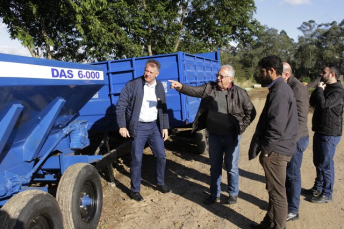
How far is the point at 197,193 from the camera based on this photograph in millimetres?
4516

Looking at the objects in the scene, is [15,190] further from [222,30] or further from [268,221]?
[222,30]

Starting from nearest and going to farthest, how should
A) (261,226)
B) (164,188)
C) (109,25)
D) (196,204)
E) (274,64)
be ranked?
(274,64) → (261,226) → (196,204) → (164,188) → (109,25)

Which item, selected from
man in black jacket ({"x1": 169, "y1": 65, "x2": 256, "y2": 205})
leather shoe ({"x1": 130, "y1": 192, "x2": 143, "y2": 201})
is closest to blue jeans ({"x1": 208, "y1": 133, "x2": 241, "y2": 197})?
man in black jacket ({"x1": 169, "y1": 65, "x2": 256, "y2": 205})

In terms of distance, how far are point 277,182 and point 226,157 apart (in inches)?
40.8

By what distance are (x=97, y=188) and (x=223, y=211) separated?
1677mm

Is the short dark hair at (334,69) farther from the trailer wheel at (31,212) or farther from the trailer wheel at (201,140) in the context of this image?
the trailer wheel at (31,212)

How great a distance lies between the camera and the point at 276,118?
272 centimetres

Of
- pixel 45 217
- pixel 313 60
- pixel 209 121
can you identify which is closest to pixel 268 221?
pixel 209 121

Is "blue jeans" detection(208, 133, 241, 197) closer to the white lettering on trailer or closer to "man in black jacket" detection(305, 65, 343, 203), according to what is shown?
"man in black jacket" detection(305, 65, 343, 203)

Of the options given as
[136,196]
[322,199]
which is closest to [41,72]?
[136,196]

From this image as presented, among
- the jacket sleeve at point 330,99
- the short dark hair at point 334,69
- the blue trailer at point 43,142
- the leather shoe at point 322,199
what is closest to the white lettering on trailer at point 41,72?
the blue trailer at point 43,142

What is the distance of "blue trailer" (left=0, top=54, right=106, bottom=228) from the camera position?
2.27 m

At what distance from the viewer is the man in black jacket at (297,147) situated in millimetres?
3393

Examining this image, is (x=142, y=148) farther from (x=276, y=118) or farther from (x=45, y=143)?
(x=276, y=118)
